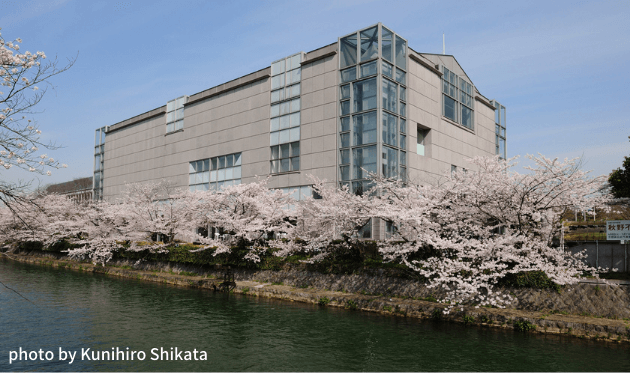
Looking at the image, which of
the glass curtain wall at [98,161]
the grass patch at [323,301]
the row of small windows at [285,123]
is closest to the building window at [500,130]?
the row of small windows at [285,123]

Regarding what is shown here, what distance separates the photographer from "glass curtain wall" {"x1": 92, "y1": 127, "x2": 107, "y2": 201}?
69812 millimetres

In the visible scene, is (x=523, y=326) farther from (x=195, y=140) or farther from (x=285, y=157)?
(x=195, y=140)

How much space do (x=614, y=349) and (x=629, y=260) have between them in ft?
23.8

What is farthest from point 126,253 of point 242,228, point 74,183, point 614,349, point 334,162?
point 74,183

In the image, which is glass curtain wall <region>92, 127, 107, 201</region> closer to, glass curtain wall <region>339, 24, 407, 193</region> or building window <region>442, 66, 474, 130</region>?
glass curtain wall <region>339, 24, 407, 193</region>

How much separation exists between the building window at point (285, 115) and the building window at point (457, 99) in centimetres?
1577

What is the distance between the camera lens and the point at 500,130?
56.3 m

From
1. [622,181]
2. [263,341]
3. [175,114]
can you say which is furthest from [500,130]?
[263,341]

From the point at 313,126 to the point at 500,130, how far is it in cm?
3023

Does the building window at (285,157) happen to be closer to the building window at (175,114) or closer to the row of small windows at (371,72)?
the row of small windows at (371,72)

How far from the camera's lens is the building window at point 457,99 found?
147ft

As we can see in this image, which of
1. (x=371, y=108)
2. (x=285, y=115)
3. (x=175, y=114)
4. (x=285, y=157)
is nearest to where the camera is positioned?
(x=371, y=108)

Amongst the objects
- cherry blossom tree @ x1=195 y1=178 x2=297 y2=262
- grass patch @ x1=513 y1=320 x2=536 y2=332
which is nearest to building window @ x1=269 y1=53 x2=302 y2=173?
cherry blossom tree @ x1=195 y1=178 x2=297 y2=262

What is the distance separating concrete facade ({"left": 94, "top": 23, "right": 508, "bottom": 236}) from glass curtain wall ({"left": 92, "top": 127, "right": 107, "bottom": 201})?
50.7ft
